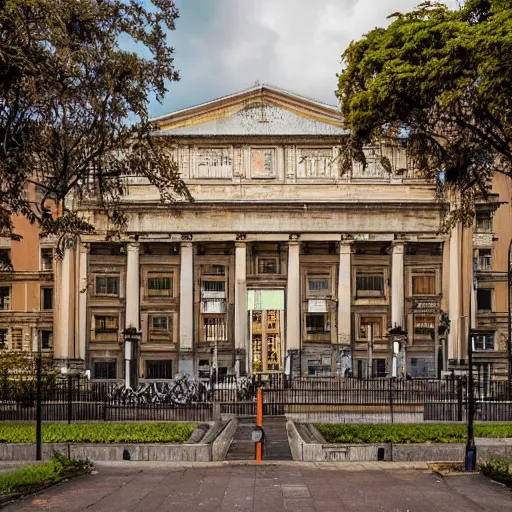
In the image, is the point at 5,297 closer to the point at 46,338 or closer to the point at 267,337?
the point at 46,338

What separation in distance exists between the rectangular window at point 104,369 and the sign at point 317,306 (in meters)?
14.2

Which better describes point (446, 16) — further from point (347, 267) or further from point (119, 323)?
point (119, 323)

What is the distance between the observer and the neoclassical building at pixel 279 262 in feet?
192

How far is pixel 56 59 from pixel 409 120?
28.7 ft

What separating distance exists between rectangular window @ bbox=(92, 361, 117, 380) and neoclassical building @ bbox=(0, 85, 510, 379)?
0.32 ft

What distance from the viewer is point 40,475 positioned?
16.7 metres

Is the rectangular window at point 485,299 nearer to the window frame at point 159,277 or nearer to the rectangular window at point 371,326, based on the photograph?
the rectangular window at point 371,326

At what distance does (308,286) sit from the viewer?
6241 cm

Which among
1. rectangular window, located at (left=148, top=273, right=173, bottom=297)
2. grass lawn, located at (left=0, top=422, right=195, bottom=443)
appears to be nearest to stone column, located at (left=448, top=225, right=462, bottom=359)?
rectangular window, located at (left=148, top=273, right=173, bottom=297)

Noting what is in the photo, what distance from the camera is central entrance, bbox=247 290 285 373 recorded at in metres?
60.0

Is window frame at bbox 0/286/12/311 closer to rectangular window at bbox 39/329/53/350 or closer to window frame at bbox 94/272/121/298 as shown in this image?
rectangular window at bbox 39/329/53/350

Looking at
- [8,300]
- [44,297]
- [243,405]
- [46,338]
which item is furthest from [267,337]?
[243,405]

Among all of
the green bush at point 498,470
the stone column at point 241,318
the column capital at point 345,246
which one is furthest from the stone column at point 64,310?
the green bush at point 498,470

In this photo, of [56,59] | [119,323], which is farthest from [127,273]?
[56,59]
